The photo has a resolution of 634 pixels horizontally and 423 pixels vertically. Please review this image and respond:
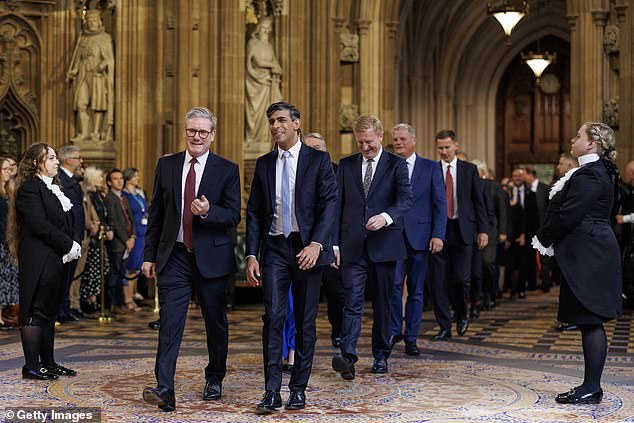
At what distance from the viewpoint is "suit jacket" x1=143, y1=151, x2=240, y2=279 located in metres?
6.98

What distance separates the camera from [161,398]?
675 cm

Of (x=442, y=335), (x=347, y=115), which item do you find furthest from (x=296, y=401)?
(x=347, y=115)

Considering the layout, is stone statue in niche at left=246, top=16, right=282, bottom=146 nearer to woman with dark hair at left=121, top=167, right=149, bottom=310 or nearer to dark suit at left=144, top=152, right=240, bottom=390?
woman with dark hair at left=121, top=167, right=149, bottom=310

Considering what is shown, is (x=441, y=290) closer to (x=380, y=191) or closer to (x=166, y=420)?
(x=380, y=191)

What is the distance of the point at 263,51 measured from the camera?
17.4 meters

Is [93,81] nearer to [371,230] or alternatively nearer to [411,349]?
[411,349]

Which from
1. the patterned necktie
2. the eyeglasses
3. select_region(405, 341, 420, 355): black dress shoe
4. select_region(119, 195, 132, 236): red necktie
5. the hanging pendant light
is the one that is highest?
the hanging pendant light

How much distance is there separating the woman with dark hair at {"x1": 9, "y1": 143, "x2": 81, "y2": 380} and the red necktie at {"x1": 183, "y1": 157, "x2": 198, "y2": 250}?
144 centimetres

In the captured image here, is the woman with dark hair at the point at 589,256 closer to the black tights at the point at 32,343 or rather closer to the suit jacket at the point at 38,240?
the suit jacket at the point at 38,240

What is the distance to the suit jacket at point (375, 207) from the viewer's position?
8.63 m

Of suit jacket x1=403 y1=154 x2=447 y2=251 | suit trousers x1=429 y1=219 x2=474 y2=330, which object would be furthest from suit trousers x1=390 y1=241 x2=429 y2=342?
suit trousers x1=429 y1=219 x2=474 y2=330

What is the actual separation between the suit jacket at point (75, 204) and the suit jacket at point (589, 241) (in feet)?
11.1

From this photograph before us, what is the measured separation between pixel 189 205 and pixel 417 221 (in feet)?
10.3

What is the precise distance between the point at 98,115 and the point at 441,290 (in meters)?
7.46
